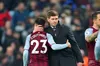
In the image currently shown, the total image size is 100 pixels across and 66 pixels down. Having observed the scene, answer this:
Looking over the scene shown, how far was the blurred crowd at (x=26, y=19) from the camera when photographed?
769 inches

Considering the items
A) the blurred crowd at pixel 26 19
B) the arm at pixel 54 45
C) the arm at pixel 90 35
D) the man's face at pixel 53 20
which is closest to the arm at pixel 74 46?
the arm at pixel 54 45

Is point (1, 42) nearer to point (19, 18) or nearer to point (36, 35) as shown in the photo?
point (19, 18)

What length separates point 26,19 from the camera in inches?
843

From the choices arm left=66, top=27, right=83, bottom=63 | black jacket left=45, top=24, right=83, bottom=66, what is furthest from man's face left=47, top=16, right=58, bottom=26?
arm left=66, top=27, right=83, bottom=63

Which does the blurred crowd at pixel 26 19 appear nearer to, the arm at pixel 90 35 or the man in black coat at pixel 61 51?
the man in black coat at pixel 61 51

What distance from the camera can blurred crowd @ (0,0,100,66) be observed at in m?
19.5

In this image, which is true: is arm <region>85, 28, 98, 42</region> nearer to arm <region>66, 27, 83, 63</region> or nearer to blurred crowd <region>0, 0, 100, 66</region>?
arm <region>66, 27, 83, 63</region>

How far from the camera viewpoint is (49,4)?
72.2 ft

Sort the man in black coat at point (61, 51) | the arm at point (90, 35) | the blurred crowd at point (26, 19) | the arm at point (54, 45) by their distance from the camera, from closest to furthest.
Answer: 1. the arm at point (90, 35)
2. the arm at point (54, 45)
3. the man in black coat at point (61, 51)
4. the blurred crowd at point (26, 19)

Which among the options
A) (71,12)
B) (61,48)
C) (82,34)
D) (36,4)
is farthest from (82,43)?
(61,48)

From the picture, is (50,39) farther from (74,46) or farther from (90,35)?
(90,35)

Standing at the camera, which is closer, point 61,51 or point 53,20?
point 53,20

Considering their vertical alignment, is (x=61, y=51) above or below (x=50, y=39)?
below

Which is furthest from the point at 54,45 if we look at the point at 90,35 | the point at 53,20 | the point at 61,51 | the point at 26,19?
the point at 26,19
